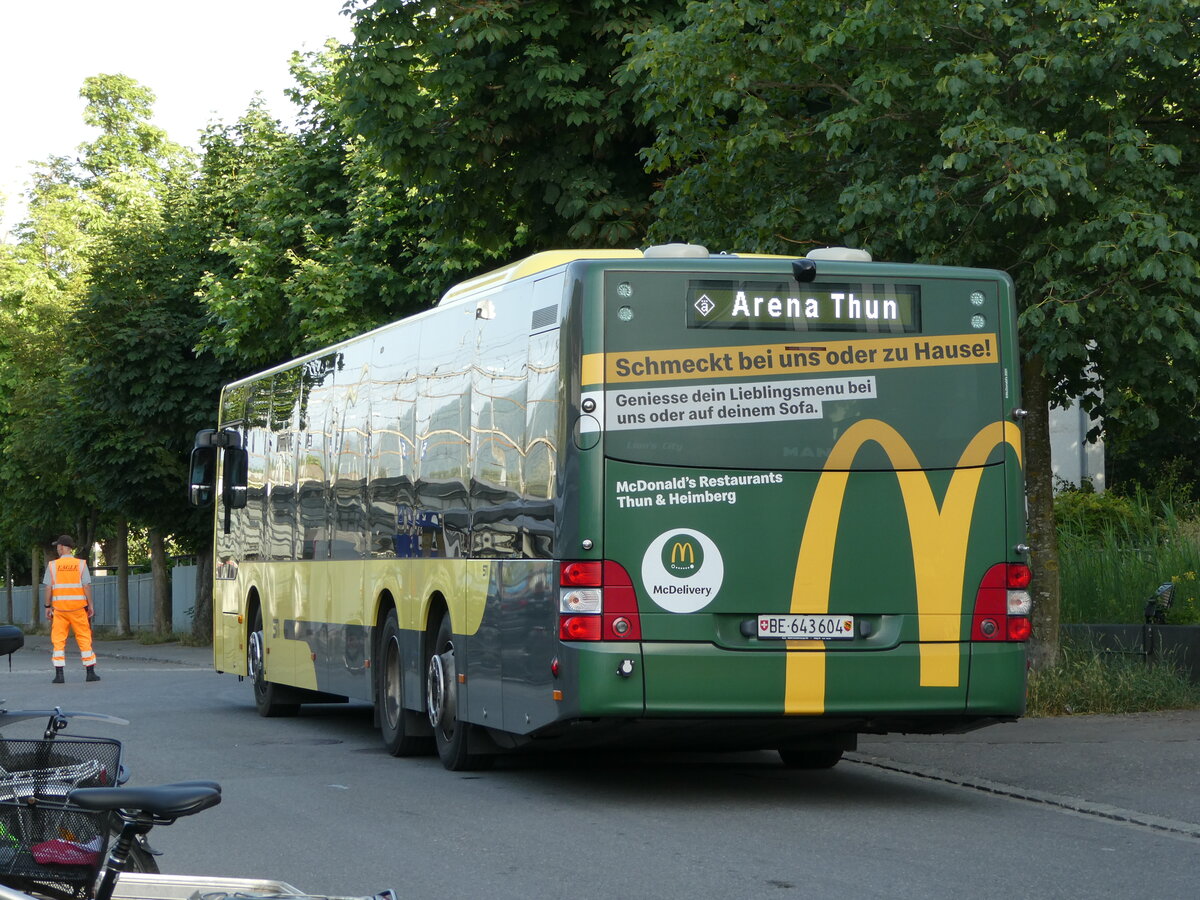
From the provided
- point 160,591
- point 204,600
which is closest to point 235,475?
point 204,600

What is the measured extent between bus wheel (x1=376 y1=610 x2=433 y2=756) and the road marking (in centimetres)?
310

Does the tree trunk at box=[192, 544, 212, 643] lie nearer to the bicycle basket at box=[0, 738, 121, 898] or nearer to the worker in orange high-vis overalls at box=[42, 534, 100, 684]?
the worker in orange high-vis overalls at box=[42, 534, 100, 684]

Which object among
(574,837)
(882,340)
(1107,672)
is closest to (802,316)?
(882,340)

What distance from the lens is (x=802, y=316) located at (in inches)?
406

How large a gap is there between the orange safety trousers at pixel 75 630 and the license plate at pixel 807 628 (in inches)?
588

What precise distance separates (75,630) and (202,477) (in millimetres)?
4386

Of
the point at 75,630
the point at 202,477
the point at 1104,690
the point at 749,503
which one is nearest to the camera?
the point at 749,503

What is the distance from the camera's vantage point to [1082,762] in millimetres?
12188

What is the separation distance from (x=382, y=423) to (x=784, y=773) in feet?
13.2

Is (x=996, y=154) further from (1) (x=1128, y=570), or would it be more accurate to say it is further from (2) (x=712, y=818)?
(1) (x=1128, y=570)

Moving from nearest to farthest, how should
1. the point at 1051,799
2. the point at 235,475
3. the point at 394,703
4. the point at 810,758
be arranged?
the point at 1051,799 → the point at 810,758 → the point at 394,703 → the point at 235,475

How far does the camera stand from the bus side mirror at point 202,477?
1981 centimetres

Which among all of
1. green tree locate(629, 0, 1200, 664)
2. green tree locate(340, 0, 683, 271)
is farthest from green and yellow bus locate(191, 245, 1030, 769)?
green tree locate(340, 0, 683, 271)

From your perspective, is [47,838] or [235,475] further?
[235,475]
